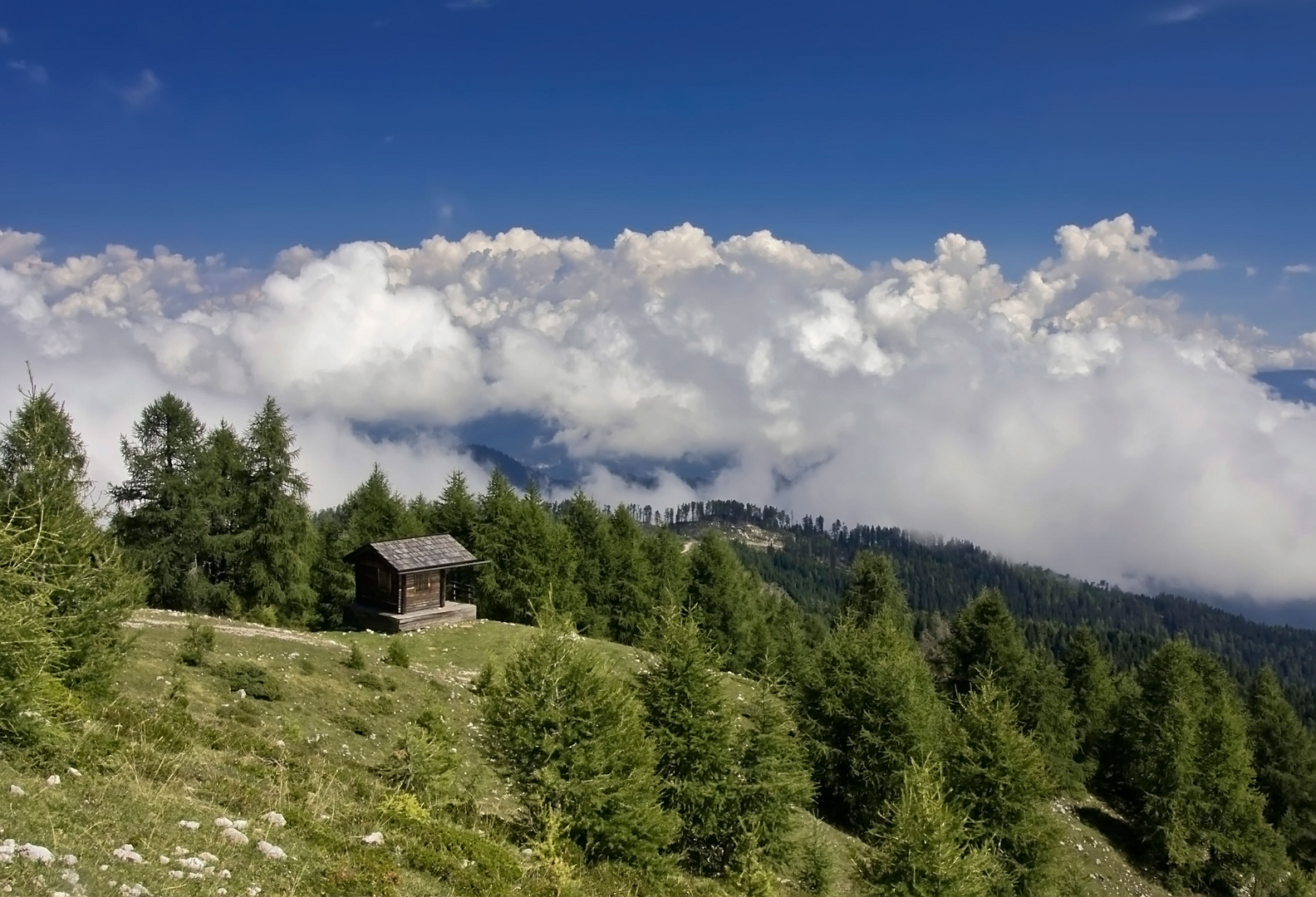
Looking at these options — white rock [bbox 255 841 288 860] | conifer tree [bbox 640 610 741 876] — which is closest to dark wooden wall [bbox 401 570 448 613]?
conifer tree [bbox 640 610 741 876]

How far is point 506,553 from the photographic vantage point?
221 feet

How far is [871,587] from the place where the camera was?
3145 inches

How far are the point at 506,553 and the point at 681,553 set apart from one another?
21414 mm

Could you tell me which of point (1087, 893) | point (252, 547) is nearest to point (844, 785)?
point (1087, 893)

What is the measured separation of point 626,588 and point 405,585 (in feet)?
83.7

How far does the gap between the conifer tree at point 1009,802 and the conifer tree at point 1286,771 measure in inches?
2084

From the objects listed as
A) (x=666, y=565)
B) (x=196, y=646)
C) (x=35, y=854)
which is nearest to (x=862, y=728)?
(x=196, y=646)

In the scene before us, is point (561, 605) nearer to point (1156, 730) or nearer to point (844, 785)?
point (844, 785)

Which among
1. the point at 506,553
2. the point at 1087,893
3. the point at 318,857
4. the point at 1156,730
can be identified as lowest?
the point at 1087,893

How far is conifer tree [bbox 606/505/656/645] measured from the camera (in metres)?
73.9

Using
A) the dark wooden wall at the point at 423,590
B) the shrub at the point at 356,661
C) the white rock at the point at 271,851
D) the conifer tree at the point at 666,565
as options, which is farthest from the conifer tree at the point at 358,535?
the white rock at the point at 271,851

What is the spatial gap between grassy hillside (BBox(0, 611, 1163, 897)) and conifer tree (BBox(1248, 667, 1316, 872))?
191 feet

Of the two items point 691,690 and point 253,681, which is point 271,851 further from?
point 253,681

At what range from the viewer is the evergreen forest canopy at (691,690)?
20.7 m
